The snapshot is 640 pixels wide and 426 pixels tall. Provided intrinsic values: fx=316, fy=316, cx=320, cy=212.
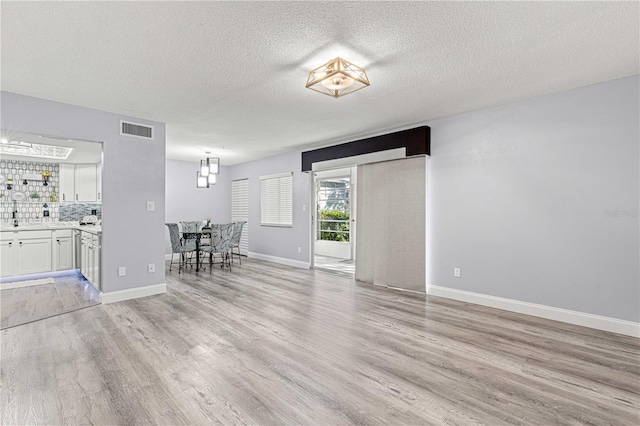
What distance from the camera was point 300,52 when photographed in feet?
8.59

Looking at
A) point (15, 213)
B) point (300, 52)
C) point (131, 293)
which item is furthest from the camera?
point (15, 213)

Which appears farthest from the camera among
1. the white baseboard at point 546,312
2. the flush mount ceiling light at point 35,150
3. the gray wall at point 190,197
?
the gray wall at point 190,197

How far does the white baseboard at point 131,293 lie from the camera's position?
412cm

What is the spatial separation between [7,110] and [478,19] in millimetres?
4681

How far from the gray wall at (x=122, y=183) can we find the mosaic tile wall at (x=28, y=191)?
3.57 m

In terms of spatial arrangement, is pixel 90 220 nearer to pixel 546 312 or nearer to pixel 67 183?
pixel 67 183

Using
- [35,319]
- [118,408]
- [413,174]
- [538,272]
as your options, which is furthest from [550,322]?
[35,319]

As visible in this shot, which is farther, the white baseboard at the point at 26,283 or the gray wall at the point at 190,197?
the gray wall at the point at 190,197

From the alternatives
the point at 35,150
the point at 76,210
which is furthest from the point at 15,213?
the point at 35,150

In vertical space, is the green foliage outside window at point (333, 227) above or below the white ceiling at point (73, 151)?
below

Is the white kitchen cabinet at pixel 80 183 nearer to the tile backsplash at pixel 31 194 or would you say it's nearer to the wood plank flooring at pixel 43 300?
the tile backsplash at pixel 31 194

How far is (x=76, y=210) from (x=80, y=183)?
2.20 ft

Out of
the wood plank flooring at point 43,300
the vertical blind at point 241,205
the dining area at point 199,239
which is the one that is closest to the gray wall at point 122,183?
the wood plank flooring at point 43,300

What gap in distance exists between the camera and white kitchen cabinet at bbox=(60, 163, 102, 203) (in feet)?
21.6
